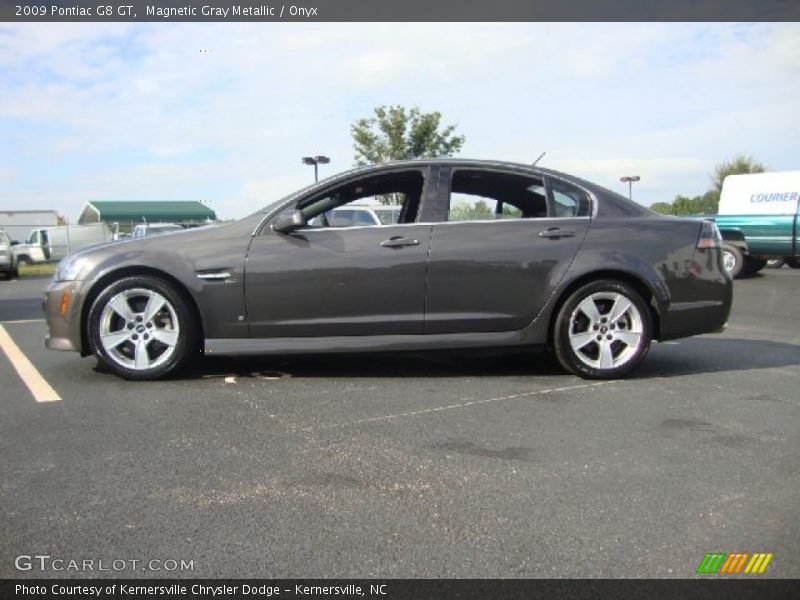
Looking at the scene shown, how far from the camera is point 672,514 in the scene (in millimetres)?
2809

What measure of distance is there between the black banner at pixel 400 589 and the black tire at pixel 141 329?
2.69m

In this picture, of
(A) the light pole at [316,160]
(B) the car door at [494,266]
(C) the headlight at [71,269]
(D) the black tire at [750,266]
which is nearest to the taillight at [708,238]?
(B) the car door at [494,266]

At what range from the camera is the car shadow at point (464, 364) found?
5285 mm

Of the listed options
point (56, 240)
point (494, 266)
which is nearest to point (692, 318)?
point (494, 266)

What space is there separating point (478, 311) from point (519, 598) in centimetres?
292

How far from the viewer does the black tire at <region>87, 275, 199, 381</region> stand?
15.9 ft

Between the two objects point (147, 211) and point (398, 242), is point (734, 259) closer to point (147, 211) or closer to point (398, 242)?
point (398, 242)

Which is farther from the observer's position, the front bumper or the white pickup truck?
the white pickup truck

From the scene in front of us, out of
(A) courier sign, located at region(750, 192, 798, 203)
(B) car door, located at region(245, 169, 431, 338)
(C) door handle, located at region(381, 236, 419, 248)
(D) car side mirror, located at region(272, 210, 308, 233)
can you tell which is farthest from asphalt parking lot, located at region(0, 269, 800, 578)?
(A) courier sign, located at region(750, 192, 798, 203)

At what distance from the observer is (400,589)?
2258mm

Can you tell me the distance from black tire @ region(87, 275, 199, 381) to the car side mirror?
2.69ft

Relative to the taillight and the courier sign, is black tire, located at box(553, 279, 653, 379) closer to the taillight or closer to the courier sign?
the taillight

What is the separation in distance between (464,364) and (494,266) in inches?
40.6

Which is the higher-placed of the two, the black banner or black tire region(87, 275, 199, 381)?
black tire region(87, 275, 199, 381)
